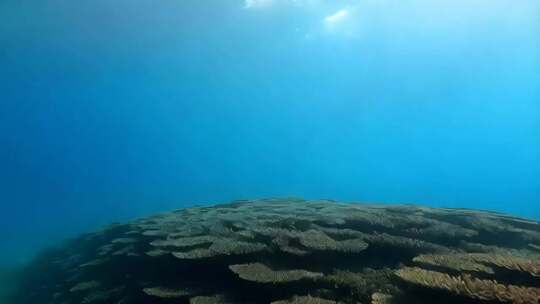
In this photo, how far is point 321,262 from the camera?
639 cm

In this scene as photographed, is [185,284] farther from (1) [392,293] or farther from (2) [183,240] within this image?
(1) [392,293]

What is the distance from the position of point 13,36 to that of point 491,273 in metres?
50.5

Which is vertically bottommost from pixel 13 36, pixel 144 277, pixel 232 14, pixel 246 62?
pixel 144 277

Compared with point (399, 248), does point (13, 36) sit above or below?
above

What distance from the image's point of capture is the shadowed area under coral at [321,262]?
4719 millimetres

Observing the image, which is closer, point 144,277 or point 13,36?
point 144,277

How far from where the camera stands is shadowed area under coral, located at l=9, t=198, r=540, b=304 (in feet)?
15.5

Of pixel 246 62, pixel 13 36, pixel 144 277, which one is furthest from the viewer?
pixel 246 62

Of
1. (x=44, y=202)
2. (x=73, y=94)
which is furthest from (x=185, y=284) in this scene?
(x=44, y=202)

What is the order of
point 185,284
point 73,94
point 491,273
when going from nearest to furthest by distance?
1. point 491,273
2. point 185,284
3. point 73,94

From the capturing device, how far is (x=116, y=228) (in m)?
13.4

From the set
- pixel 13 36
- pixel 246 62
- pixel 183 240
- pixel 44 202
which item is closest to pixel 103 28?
pixel 13 36

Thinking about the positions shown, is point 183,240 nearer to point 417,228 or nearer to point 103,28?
point 417,228

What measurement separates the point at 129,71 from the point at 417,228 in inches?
2608
